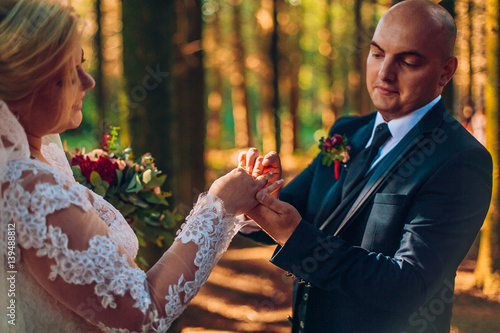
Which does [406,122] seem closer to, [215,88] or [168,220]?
[168,220]

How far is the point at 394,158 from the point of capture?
7.88 ft

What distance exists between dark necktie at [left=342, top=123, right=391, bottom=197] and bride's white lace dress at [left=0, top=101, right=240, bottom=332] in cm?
99

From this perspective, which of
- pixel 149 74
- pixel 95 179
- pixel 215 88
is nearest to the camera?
pixel 95 179

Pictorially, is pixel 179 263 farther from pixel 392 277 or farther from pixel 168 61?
pixel 168 61

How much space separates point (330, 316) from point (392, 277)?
49 centimetres

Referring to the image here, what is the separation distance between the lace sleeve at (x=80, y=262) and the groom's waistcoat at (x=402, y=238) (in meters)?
0.72

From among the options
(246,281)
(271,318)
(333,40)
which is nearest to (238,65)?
(333,40)

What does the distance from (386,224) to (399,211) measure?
0.29ft

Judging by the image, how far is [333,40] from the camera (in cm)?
2067

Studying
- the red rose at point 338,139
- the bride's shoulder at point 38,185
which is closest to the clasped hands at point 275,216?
the red rose at point 338,139

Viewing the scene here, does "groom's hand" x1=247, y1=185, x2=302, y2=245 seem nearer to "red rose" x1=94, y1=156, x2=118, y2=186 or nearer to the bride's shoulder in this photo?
the bride's shoulder

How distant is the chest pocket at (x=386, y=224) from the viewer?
228 cm

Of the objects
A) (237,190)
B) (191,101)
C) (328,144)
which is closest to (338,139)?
(328,144)

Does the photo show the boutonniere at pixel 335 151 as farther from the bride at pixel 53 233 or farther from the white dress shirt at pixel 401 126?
the bride at pixel 53 233
